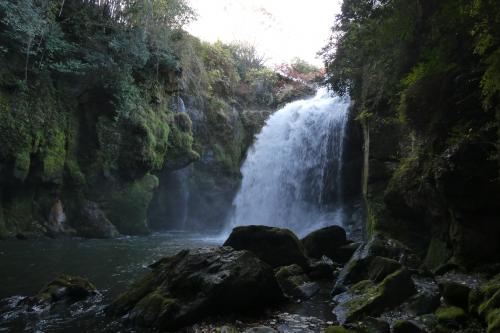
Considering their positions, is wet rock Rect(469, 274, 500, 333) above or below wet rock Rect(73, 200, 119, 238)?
above

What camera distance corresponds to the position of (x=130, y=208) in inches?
773

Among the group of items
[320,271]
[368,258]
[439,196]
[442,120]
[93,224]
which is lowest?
[93,224]

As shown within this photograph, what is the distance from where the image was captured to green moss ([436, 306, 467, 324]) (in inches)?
208

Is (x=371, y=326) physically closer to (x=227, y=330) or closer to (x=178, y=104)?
(x=227, y=330)

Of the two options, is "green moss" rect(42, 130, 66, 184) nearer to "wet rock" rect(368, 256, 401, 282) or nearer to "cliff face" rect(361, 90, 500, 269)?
"cliff face" rect(361, 90, 500, 269)

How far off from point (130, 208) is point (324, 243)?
11231mm

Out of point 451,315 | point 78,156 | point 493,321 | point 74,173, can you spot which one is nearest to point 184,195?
point 78,156

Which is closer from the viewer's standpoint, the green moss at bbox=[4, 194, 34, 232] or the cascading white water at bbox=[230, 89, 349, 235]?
the green moss at bbox=[4, 194, 34, 232]

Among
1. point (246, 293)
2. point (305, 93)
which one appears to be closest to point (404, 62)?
point (246, 293)

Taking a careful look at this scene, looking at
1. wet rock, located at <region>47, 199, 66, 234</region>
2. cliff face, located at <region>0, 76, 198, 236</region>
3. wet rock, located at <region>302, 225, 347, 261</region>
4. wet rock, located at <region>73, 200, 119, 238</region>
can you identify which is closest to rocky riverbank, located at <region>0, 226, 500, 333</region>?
wet rock, located at <region>302, 225, 347, 261</region>

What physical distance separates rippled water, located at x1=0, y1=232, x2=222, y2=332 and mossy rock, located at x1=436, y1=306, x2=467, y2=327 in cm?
447

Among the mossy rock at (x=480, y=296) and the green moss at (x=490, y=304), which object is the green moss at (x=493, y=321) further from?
the mossy rock at (x=480, y=296)

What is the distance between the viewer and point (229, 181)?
25.1 meters

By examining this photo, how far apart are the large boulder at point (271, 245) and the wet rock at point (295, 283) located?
1.88 feet
